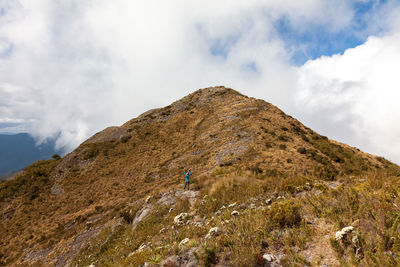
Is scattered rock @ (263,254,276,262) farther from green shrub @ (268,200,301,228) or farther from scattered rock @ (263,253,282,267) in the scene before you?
green shrub @ (268,200,301,228)

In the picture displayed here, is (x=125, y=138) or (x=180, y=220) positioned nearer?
(x=180, y=220)

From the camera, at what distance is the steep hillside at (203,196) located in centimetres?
536

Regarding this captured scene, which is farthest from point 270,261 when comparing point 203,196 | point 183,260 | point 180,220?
point 203,196

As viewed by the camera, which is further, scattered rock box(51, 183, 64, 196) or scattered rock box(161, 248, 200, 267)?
scattered rock box(51, 183, 64, 196)

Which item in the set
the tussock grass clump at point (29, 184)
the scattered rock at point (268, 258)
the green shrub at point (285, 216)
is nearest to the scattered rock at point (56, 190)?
the tussock grass clump at point (29, 184)

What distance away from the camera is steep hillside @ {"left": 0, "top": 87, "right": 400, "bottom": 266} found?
5.36m

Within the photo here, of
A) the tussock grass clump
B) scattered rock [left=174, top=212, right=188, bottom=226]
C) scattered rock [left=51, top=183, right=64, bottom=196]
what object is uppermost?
the tussock grass clump

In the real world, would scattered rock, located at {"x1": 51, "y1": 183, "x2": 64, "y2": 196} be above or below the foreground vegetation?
above

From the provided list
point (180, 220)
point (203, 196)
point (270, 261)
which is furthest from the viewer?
point (203, 196)

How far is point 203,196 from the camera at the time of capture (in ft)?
42.3

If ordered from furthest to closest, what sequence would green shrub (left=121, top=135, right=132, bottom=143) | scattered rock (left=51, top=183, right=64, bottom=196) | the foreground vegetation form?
1. green shrub (left=121, top=135, right=132, bottom=143)
2. scattered rock (left=51, top=183, right=64, bottom=196)
3. the foreground vegetation

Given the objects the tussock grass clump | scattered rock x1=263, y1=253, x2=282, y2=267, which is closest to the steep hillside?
scattered rock x1=263, y1=253, x2=282, y2=267

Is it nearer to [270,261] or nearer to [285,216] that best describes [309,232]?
[285,216]

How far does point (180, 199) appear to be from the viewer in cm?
1384
